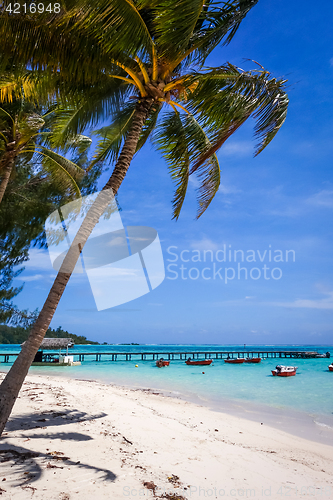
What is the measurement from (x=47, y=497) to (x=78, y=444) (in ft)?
6.78

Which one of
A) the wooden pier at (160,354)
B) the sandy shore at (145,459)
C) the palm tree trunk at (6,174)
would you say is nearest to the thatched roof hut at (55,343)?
the wooden pier at (160,354)

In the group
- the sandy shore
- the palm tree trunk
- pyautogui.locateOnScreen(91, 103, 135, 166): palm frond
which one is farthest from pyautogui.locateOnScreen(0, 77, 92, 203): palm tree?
the sandy shore

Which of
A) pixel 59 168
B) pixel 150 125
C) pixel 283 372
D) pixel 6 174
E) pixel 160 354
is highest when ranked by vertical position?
pixel 150 125

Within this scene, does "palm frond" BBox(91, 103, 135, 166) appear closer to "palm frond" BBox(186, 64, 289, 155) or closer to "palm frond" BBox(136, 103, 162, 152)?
"palm frond" BBox(136, 103, 162, 152)

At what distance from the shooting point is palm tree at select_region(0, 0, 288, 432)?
412 cm

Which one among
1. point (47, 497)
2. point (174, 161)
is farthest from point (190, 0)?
point (47, 497)

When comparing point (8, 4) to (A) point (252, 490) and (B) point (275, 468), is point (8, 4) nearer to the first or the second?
(A) point (252, 490)

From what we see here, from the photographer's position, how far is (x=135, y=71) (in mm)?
5383

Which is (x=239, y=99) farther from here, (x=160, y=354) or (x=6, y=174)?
(x=160, y=354)

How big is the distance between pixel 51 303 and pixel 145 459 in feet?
9.94

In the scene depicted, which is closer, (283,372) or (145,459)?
(145,459)

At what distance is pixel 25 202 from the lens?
10594mm

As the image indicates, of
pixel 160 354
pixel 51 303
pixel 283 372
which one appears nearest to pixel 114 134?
pixel 51 303

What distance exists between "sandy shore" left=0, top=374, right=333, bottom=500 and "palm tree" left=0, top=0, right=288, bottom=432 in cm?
112
